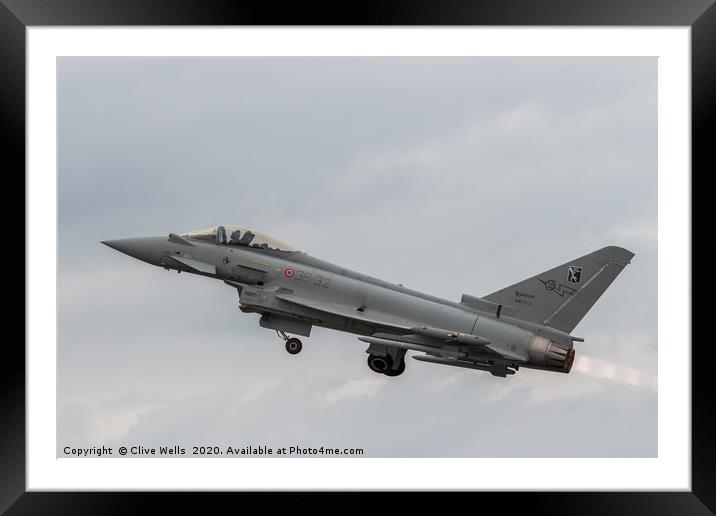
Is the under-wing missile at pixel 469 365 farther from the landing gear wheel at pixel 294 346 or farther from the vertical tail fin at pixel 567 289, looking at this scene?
the landing gear wheel at pixel 294 346

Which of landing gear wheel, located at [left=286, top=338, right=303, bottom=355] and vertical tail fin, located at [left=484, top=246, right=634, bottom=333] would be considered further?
landing gear wheel, located at [left=286, top=338, right=303, bottom=355]

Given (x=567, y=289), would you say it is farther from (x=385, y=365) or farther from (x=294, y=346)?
(x=294, y=346)

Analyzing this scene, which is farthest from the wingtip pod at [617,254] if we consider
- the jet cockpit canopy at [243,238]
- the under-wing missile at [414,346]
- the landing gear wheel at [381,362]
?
the jet cockpit canopy at [243,238]

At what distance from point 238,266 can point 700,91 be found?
11.0 meters

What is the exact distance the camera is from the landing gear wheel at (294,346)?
87.5ft

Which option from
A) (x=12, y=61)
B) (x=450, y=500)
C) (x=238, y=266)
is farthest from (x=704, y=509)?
(x=12, y=61)

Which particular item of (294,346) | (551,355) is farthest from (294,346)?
(551,355)

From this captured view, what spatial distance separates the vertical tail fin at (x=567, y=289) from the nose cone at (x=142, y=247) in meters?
8.14

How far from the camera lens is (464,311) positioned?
25859 mm

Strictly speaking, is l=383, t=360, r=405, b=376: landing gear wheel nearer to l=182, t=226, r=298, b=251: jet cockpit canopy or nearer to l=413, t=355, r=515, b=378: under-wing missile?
l=413, t=355, r=515, b=378: under-wing missile

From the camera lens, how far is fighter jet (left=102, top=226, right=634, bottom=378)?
83.0 feet

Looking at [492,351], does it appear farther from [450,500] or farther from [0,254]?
[0,254]

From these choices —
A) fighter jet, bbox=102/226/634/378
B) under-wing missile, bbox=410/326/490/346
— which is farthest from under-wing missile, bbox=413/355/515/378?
under-wing missile, bbox=410/326/490/346

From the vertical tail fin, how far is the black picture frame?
358cm
